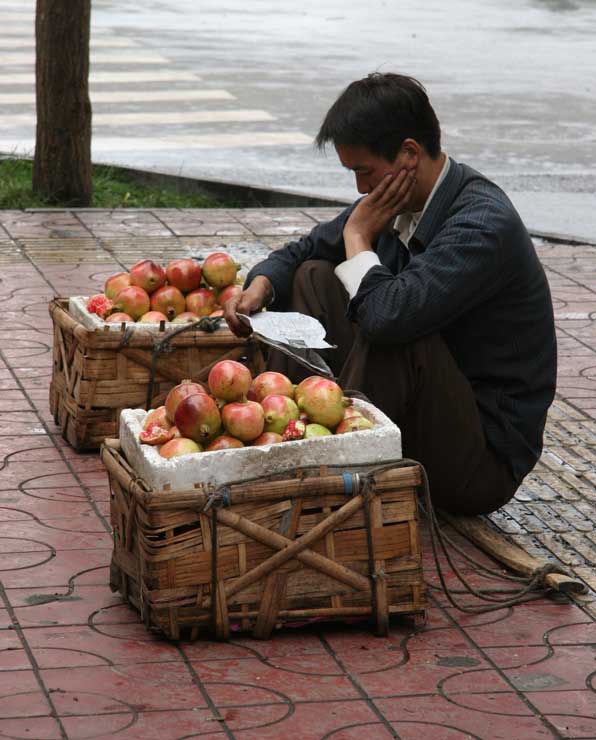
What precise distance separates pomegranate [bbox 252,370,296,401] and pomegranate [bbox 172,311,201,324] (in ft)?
3.43

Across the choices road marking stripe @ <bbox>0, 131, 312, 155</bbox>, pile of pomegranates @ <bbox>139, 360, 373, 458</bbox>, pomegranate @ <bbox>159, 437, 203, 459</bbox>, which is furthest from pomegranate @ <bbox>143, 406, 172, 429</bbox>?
road marking stripe @ <bbox>0, 131, 312, 155</bbox>

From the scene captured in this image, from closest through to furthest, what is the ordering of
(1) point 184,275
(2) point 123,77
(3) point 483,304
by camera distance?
(3) point 483,304 → (1) point 184,275 → (2) point 123,77

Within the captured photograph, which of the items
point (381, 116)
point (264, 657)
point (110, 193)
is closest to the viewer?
point (264, 657)

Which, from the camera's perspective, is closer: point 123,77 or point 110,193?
point 110,193

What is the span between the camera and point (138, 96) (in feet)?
46.0

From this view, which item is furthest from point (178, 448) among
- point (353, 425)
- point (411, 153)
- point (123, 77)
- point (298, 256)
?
point (123, 77)

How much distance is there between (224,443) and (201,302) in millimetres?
1473

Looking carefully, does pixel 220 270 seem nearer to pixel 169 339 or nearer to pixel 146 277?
pixel 146 277

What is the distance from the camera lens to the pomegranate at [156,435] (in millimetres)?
3688

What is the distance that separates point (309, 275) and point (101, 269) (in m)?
3.17

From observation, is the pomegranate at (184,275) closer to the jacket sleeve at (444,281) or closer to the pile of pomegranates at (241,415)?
the jacket sleeve at (444,281)

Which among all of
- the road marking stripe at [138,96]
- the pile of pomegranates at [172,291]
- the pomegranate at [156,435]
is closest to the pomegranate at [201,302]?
the pile of pomegranates at [172,291]

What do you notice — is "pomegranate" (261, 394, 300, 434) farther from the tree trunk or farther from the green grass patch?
the tree trunk

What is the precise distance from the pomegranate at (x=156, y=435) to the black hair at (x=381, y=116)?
37.7 inches
